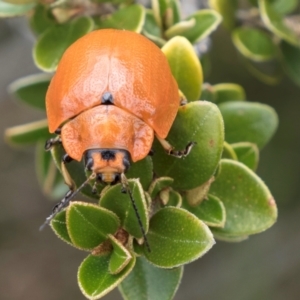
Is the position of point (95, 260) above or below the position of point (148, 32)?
below

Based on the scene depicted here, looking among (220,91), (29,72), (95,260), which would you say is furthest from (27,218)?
(95,260)

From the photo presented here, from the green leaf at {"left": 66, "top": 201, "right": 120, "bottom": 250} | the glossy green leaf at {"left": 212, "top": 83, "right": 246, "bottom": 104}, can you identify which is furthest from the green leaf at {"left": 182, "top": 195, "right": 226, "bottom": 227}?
the glossy green leaf at {"left": 212, "top": 83, "right": 246, "bottom": 104}

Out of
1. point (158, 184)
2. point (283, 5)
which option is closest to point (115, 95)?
point (158, 184)

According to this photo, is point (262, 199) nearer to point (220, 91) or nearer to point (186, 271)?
point (220, 91)

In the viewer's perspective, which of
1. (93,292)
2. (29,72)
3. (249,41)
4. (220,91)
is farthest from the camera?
(29,72)

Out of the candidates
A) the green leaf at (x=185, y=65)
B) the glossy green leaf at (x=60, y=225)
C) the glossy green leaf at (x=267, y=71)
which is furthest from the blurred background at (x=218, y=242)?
the glossy green leaf at (x=60, y=225)

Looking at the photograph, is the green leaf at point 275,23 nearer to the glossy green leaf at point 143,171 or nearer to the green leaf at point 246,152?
the green leaf at point 246,152

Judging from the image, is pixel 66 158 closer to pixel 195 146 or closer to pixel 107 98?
pixel 107 98
